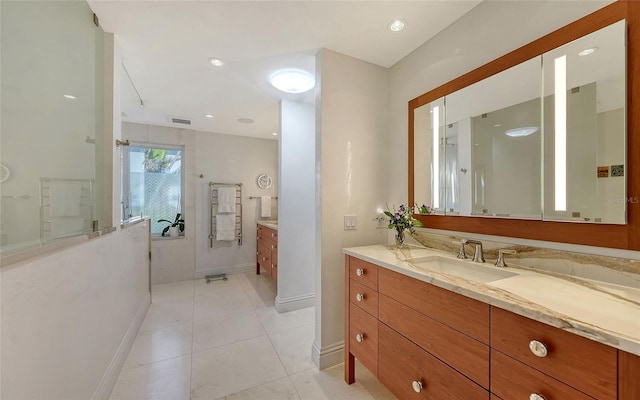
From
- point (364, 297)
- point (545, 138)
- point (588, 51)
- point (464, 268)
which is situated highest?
point (588, 51)

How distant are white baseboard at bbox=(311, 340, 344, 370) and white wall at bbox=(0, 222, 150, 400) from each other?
1.36 metres

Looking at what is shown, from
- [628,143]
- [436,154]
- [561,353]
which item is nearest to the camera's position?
[561,353]

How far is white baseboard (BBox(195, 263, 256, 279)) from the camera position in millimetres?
3918

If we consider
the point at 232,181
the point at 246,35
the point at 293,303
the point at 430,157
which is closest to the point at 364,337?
the point at 430,157

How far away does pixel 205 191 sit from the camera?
4.00 meters

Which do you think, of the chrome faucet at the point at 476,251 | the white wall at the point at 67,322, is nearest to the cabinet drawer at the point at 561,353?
the chrome faucet at the point at 476,251

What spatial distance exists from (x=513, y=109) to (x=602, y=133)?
0.38m

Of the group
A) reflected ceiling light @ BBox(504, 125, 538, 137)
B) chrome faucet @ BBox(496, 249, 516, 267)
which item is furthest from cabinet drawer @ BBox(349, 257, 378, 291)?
reflected ceiling light @ BBox(504, 125, 538, 137)

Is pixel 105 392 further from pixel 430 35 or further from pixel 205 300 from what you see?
pixel 430 35

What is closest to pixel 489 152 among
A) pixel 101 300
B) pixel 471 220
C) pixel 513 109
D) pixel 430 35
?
pixel 513 109

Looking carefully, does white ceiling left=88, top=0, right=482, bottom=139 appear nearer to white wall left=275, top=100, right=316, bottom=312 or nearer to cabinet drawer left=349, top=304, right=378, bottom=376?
white wall left=275, top=100, right=316, bottom=312

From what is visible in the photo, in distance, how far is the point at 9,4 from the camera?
94 cm

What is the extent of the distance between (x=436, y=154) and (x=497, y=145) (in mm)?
397

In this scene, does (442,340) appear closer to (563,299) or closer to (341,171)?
(563,299)
